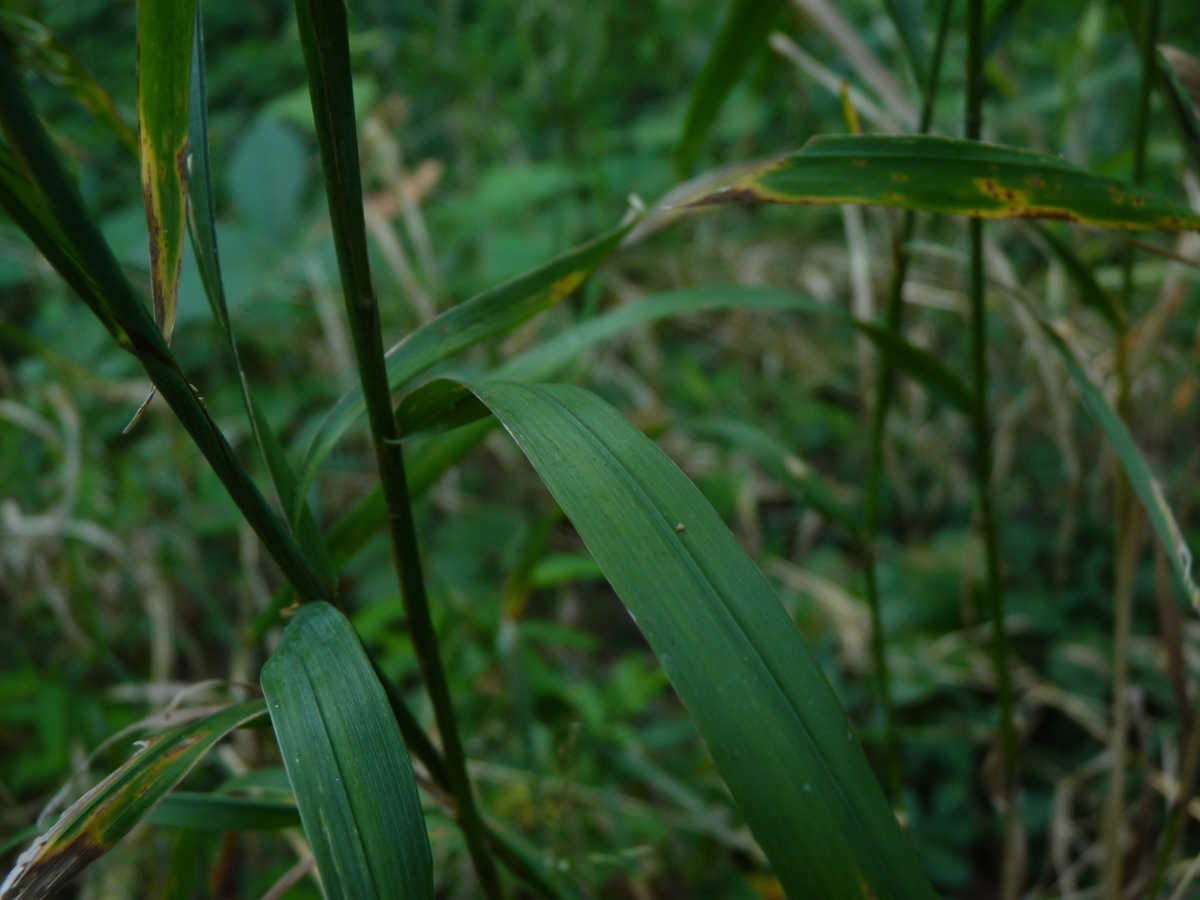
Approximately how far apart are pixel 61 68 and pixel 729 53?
0.38 metres

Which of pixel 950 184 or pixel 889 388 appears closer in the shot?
pixel 950 184

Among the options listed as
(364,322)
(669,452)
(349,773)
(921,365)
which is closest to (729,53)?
(921,365)

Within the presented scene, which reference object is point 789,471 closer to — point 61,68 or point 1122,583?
point 1122,583

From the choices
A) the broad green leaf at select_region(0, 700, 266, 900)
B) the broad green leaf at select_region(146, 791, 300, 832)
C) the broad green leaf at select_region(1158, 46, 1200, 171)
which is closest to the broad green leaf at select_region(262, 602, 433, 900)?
the broad green leaf at select_region(0, 700, 266, 900)

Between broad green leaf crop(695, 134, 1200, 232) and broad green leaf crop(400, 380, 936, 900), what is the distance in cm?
15

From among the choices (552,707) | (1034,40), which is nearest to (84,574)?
(552,707)

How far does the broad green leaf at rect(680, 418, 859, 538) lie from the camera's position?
613 mm

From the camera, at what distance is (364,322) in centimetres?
32

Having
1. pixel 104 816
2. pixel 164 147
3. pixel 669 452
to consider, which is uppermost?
pixel 164 147

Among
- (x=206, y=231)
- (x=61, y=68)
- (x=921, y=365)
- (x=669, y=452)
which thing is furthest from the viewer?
(x=669, y=452)

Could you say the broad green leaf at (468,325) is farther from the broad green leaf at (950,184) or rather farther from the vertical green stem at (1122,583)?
the vertical green stem at (1122,583)

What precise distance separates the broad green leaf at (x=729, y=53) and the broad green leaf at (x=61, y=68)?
35cm

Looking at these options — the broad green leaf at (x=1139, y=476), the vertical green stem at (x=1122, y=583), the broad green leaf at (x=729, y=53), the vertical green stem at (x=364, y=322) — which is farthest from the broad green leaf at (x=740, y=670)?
the vertical green stem at (x=1122, y=583)

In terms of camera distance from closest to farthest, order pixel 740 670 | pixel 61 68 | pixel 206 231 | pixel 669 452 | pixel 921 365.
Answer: pixel 740 670 → pixel 206 231 → pixel 61 68 → pixel 921 365 → pixel 669 452
